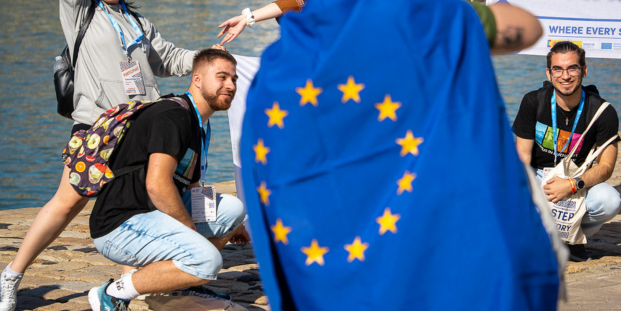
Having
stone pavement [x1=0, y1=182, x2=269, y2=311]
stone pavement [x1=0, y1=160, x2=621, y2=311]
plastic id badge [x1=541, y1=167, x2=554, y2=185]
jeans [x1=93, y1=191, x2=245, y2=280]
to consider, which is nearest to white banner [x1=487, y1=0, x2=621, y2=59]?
stone pavement [x1=0, y1=160, x2=621, y2=311]

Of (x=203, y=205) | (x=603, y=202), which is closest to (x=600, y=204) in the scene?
(x=603, y=202)

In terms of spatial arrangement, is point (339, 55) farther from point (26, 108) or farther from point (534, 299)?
point (26, 108)

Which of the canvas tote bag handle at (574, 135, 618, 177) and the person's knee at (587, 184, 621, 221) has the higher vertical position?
the canvas tote bag handle at (574, 135, 618, 177)

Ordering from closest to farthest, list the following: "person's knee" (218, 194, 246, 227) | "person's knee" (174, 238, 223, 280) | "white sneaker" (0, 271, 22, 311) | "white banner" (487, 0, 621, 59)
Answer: "person's knee" (174, 238, 223, 280)
"white sneaker" (0, 271, 22, 311)
"person's knee" (218, 194, 246, 227)
"white banner" (487, 0, 621, 59)

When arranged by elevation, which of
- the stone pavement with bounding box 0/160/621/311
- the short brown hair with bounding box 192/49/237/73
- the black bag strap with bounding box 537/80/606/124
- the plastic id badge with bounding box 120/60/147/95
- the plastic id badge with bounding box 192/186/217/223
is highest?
the short brown hair with bounding box 192/49/237/73

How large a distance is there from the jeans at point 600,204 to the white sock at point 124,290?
127 inches

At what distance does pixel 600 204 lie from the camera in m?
4.81

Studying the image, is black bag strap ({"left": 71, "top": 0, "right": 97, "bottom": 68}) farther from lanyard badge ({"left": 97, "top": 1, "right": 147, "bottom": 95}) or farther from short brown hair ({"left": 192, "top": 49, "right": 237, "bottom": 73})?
short brown hair ({"left": 192, "top": 49, "right": 237, "bottom": 73})

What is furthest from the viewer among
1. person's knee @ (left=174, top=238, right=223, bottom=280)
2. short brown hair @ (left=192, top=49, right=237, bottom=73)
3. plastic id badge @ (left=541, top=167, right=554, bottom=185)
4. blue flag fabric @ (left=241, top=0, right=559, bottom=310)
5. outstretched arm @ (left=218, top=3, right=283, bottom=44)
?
plastic id badge @ (left=541, top=167, right=554, bottom=185)

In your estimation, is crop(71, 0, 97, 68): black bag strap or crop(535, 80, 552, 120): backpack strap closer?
crop(71, 0, 97, 68): black bag strap

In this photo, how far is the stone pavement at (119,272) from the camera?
155 inches

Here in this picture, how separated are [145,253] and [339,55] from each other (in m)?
2.17

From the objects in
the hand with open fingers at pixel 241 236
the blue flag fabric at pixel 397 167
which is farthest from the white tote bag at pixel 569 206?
the blue flag fabric at pixel 397 167

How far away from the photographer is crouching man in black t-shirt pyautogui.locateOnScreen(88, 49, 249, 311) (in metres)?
3.32
